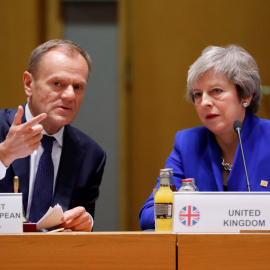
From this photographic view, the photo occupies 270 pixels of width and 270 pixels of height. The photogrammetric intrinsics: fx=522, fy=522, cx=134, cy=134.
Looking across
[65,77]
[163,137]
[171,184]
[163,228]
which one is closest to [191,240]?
[163,228]

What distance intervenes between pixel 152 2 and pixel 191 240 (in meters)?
2.43

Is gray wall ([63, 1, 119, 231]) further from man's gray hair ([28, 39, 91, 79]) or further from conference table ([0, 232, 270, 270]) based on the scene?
conference table ([0, 232, 270, 270])

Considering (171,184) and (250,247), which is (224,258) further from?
(171,184)

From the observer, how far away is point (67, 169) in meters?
2.37

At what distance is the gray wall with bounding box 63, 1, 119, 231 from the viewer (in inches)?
143

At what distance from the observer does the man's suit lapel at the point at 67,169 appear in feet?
7.54

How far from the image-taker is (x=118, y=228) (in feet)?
11.6

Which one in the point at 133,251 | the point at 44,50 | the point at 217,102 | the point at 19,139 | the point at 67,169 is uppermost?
the point at 44,50

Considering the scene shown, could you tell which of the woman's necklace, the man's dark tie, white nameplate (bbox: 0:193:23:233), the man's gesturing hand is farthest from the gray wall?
white nameplate (bbox: 0:193:23:233)

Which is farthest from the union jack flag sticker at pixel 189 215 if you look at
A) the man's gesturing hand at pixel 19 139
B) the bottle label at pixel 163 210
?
the man's gesturing hand at pixel 19 139

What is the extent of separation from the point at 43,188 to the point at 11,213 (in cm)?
77

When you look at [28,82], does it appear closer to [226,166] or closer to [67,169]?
[67,169]

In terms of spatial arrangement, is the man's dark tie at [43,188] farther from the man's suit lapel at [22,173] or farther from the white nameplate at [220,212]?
the white nameplate at [220,212]

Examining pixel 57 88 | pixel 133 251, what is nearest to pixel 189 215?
pixel 133 251
